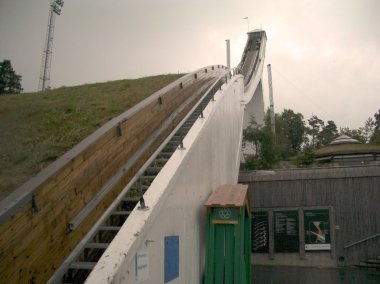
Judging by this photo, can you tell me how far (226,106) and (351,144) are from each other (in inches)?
505

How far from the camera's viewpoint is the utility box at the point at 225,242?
695 centimetres

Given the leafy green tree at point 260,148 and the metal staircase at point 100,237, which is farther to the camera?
the leafy green tree at point 260,148

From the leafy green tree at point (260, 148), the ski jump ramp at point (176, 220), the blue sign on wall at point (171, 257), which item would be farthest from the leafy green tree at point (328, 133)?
the blue sign on wall at point (171, 257)

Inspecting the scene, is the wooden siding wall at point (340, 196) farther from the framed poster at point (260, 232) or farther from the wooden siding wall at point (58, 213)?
the wooden siding wall at point (58, 213)

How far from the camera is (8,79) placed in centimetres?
2481

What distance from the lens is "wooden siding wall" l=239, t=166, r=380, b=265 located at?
50.9 feet

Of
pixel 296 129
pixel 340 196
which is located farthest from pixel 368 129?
pixel 340 196

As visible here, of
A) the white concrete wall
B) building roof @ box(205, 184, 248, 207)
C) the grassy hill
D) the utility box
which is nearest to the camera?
the white concrete wall

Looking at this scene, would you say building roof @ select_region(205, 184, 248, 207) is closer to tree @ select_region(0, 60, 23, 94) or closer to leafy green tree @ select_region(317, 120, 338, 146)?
tree @ select_region(0, 60, 23, 94)

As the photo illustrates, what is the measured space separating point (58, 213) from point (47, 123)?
3.84 metres

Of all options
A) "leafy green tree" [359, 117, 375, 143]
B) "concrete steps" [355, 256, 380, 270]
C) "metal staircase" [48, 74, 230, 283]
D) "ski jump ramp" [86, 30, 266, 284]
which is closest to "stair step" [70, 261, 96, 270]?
"metal staircase" [48, 74, 230, 283]

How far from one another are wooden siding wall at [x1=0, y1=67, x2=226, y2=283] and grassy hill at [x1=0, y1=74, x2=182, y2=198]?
29.1 inches

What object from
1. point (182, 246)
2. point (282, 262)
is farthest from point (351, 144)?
point (182, 246)

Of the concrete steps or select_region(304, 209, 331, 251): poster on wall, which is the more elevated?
select_region(304, 209, 331, 251): poster on wall
